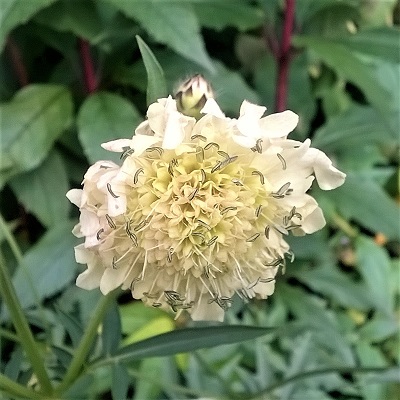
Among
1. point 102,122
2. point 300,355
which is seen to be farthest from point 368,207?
point 102,122

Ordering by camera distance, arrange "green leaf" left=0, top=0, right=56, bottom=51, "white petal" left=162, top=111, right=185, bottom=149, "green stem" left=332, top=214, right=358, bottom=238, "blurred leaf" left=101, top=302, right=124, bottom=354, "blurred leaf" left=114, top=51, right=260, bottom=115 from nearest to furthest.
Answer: "white petal" left=162, top=111, right=185, bottom=149, "blurred leaf" left=101, top=302, right=124, bottom=354, "green leaf" left=0, top=0, right=56, bottom=51, "blurred leaf" left=114, top=51, right=260, bottom=115, "green stem" left=332, top=214, right=358, bottom=238

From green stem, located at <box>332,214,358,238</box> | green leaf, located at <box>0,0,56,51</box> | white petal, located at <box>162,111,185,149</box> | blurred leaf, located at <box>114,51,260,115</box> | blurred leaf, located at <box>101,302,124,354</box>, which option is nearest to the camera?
white petal, located at <box>162,111,185,149</box>

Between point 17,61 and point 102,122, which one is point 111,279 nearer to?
point 102,122

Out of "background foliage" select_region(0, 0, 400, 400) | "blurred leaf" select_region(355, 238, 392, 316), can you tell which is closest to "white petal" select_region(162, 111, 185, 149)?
"background foliage" select_region(0, 0, 400, 400)

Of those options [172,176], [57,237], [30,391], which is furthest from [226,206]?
[57,237]

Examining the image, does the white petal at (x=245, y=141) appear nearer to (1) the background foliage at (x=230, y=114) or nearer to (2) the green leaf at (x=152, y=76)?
(2) the green leaf at (x=152, y=76)

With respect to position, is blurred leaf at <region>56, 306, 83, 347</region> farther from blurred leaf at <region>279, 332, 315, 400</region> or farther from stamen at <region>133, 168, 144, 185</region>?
blurred leaf at <region>279, 332, 315, 400</region>
